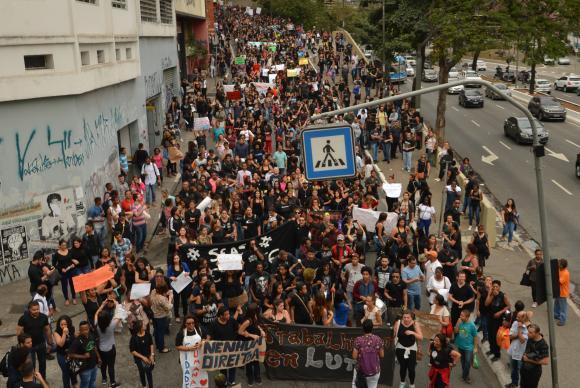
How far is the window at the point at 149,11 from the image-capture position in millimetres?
27453

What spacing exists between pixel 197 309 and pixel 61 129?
754 centimetres

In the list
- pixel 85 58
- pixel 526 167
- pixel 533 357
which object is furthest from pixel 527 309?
pixel 526 167

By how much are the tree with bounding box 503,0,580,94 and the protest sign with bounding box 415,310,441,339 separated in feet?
66.4

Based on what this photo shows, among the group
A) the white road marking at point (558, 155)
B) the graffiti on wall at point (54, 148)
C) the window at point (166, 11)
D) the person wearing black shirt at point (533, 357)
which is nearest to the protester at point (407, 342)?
the person wearing black shirt at point (533, 357)

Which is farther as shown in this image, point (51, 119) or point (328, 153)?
point (51, 119)

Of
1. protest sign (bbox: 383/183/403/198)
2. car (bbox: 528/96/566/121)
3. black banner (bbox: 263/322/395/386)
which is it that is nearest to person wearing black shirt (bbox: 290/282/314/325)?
black banner (bbox: 263/322/395/386)

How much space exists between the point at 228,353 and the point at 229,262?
2.48 metres

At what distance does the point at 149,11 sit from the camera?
28688mm

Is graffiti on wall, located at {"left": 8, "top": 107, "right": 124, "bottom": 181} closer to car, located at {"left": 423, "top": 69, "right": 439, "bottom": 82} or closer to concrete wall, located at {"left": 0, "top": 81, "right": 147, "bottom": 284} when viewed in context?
concrete wall, located at {"left": 0, "top": 81, "right": 147, "bottom": 284}

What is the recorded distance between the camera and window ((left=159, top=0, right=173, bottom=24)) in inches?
1255

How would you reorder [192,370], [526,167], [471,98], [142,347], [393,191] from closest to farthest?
[142,347] < [192,370] < [393,191] < [526,167] < [471,98]

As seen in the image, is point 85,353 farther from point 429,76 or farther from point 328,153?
point 429,76

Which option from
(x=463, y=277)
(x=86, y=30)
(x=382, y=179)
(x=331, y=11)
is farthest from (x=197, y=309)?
(x=331, y=11)

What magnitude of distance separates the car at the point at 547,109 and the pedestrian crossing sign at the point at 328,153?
108 ft
